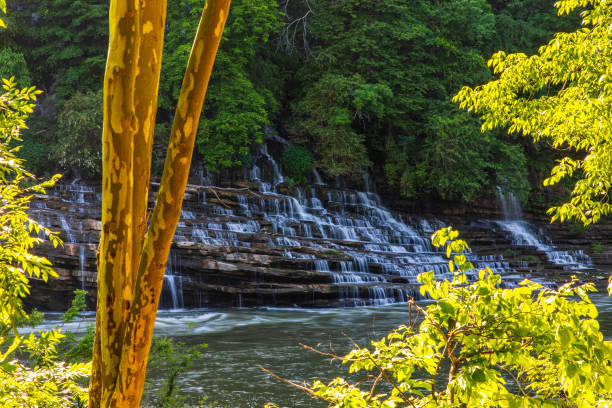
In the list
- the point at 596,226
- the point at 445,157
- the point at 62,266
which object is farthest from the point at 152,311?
the point at 596,226

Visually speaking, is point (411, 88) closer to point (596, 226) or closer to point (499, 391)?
point (596, 226)

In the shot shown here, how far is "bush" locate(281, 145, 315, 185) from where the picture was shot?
2303 centimetres

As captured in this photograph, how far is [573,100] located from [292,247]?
10694mm

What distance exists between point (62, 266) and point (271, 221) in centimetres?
705

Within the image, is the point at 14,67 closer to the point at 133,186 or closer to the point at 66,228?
the point at 66,228

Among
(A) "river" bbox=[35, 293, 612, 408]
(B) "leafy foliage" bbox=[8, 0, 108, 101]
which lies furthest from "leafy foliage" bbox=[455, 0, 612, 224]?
(B) "leafy foliage" bbox=[8, 0, 108, 101]

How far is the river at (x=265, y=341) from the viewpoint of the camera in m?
7.39

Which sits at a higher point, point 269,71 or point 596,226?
point 269,71

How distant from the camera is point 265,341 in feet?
34.9

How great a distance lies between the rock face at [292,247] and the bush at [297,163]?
21.4 inches

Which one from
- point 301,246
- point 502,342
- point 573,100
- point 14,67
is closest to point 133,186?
point 502,342

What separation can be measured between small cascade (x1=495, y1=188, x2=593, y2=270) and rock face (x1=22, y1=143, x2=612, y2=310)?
8 centimetres

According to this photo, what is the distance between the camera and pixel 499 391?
78.9 inches

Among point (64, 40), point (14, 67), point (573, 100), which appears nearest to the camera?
point (573, 100)
